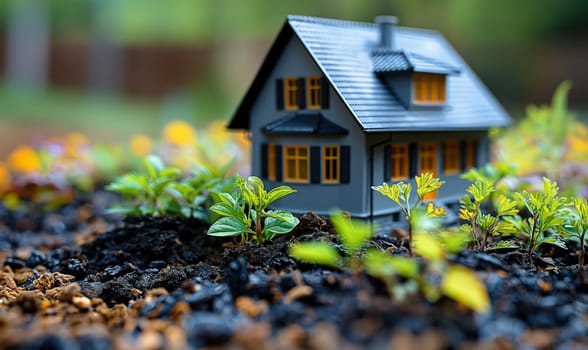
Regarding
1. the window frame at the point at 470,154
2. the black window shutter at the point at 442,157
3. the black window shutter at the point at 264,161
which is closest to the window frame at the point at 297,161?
the black window shutter at the point at 264,161

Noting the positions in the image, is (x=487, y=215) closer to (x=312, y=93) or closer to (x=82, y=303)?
(x=312, y=93)

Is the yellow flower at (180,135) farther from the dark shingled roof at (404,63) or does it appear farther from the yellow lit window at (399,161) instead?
the yellow lit window at (399,161)

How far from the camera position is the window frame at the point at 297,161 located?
7117 millimetres

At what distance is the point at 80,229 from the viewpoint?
864cm

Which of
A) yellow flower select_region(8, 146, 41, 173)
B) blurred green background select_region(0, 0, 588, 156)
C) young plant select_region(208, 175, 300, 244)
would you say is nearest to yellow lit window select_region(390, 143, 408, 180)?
young plant select_region(208, 175, 300, 244)

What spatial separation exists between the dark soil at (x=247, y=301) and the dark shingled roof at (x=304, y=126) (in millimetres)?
1119

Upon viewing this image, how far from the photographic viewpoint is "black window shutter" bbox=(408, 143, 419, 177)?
7461 mm

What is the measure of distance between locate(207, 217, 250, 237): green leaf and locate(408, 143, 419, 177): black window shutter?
257 centimetres

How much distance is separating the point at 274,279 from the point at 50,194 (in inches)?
226

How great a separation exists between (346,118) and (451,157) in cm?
215

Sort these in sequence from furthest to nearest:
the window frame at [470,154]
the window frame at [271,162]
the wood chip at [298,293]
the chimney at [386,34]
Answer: the window frame at [470,154], the chimney at [386,34], the window frame at [271,162], the wood chip at [298,293]

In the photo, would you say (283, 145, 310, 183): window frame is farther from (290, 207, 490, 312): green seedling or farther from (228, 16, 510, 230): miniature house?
(290, 207, 490, 312): green seedling

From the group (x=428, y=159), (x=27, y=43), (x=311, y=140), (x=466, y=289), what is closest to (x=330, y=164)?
(x=311, y=140)

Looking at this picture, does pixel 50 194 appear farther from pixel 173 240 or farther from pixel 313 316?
pixel 313 316
